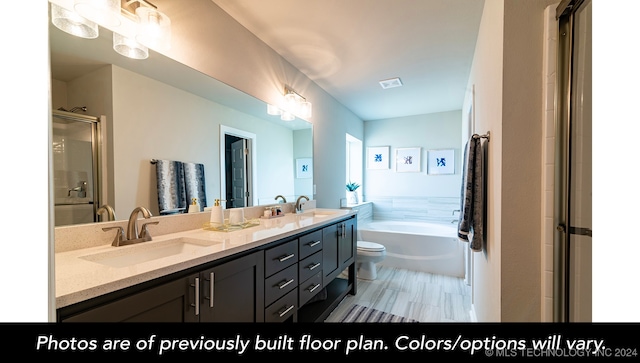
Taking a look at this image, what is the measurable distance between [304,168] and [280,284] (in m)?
1.42

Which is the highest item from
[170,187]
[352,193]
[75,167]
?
[75,167]

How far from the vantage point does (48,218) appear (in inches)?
12.4

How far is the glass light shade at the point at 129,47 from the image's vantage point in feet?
3.85

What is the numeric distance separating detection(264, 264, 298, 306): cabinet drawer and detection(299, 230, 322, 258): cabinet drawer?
12 cm

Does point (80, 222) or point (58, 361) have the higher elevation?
point (80, 222)

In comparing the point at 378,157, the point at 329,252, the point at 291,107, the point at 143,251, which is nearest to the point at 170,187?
the point at 143,251

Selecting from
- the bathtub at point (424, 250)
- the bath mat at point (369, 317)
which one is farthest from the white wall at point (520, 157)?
the bathtub at point (424, 250)

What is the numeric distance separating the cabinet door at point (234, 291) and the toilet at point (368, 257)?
1769mm

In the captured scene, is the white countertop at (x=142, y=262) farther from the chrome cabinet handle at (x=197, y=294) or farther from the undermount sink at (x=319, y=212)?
the undermount sink at (x=319, y=212)

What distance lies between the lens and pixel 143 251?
45.4 inches

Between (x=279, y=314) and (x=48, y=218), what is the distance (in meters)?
1.32

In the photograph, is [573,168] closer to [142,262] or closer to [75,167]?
[142,262]
